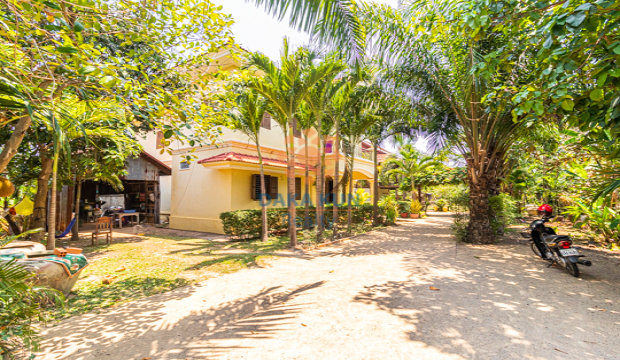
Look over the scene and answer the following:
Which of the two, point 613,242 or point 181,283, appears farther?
point 613,242

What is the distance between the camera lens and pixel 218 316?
4078 mm

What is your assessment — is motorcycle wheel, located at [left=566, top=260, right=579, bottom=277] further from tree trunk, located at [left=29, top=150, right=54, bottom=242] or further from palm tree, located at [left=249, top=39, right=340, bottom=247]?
tree trunk, located at [left=29, top=150, right=54, bottom=242]

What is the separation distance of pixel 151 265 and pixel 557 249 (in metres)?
9.39

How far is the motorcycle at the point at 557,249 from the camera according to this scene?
5441mm

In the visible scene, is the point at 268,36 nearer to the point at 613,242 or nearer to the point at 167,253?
the point at 167,253

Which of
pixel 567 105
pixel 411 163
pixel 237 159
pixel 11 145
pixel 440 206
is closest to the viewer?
pixel 11 145

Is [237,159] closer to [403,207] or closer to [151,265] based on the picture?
[151,265]

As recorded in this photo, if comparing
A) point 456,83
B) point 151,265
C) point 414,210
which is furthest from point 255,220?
point 414,210

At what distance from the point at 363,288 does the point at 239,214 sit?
6409mm

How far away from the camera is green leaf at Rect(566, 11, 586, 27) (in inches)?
116

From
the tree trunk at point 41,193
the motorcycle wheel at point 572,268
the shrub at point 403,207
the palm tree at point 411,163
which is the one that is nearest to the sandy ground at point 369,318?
the motorcycle wheel at point 572,268

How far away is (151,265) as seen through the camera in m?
7.12

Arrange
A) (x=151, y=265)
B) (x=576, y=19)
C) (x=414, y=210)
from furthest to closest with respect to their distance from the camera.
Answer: (x=414, y=210) → (x=151, y=265) → (x=576, y=19)

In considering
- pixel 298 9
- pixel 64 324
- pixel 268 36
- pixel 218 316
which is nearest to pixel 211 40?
pixel 268 36
